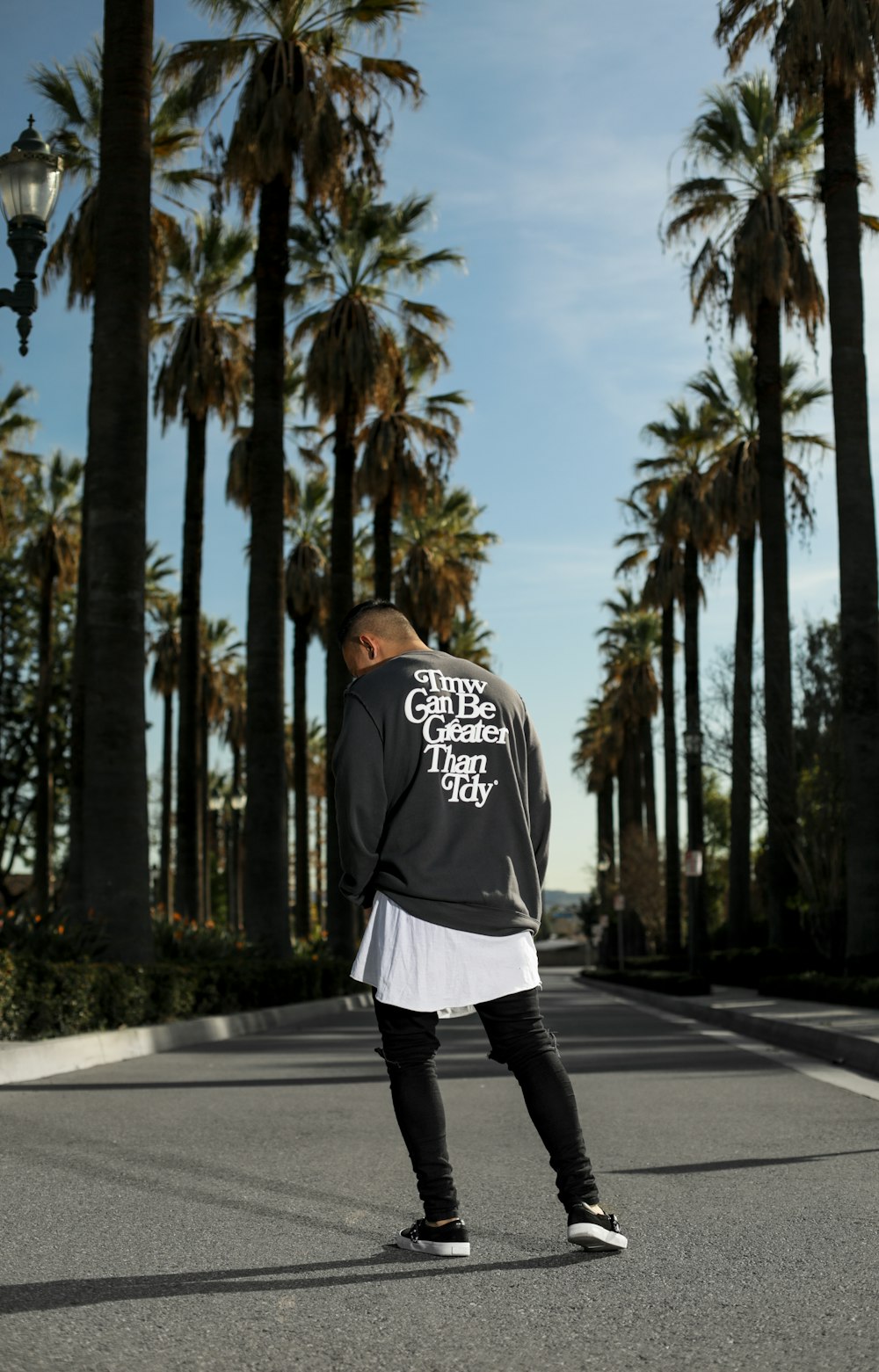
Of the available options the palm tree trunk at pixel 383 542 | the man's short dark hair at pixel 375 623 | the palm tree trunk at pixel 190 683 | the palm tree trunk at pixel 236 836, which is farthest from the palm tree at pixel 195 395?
the palm tree trunk at pixel 236 836

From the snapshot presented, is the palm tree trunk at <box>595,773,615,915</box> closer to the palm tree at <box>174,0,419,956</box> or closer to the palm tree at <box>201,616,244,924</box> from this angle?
the palm tree at <box>201,616,244,924</box>

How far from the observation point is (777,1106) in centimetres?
970

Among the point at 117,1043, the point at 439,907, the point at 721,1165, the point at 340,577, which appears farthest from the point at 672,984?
the point at 439,907

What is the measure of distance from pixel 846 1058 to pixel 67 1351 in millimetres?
10385

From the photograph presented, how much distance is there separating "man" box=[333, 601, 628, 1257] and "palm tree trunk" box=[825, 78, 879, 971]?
17387mm

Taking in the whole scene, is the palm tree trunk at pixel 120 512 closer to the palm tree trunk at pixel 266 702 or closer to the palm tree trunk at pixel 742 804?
the palm tree trunk at pixel 266 702

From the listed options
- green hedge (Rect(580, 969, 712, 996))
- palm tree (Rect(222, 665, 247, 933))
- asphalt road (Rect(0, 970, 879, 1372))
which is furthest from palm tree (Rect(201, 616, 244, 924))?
asphalt road (Rect(0, 970, 879, 1372))

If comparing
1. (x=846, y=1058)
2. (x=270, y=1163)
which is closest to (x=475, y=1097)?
(x=270, y=1163)

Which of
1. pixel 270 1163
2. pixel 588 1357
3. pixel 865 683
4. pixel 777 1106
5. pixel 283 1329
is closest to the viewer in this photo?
pixel 588 1357

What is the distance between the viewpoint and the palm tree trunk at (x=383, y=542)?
39594 millimetres

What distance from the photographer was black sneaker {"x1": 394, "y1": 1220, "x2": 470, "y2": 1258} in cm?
488

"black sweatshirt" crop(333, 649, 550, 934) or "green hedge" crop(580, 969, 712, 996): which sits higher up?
"black sweatshirt" crop(333, 649, 550, 934)

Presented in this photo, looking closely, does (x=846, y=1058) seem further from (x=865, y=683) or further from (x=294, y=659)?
(x=294, y=659)

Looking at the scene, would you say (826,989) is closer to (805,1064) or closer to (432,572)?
(805,1064)
